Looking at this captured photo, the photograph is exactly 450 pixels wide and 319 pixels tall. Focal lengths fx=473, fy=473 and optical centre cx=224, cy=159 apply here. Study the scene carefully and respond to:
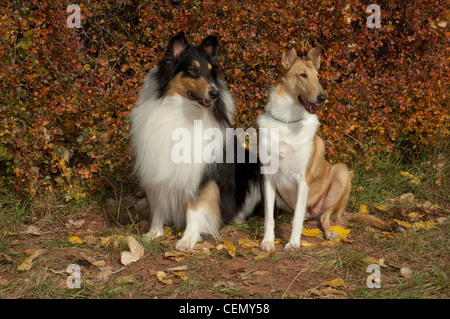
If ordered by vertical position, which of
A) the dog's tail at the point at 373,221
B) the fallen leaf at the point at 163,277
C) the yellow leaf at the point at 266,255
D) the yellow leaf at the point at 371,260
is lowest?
the fallen leaf at the point at 163,277

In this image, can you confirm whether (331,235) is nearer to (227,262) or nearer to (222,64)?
(227,262)

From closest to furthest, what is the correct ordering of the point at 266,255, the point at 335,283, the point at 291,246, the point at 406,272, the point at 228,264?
the point at 335,283 < the point at 406,272 < the point at 228,264 < the point at 266,255 < the point at 291,246

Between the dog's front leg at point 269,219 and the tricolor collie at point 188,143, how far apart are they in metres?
0.37

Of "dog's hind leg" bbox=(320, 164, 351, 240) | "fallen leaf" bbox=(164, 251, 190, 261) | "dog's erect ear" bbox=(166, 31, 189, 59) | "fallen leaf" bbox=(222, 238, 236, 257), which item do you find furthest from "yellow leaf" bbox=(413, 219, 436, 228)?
"dog's erect ear" bbox=(166, 31, 189, 59)

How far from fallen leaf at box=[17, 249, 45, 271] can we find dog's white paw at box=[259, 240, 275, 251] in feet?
5.34

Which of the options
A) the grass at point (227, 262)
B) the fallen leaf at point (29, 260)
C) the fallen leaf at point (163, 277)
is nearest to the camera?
the grass at point (227, 262)

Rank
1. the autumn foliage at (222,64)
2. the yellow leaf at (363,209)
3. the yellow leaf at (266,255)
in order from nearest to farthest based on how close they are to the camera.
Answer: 1. the yellow leaf at (266,255)
2. the autumn foliage at (222,64)
3. the yellow leaf at (363,209)

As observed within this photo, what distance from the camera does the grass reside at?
9.55ft

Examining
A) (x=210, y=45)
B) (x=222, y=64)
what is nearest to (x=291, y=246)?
(x=210, y=45)

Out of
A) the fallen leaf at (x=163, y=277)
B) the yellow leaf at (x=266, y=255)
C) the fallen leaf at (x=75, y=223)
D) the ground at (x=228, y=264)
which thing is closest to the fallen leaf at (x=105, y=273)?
the ground at (x=228, y=264)

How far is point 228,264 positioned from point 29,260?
1.37 m

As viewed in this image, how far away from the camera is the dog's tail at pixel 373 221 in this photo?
3.91 metres

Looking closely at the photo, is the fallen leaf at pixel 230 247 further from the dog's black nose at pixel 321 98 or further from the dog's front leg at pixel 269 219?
the dog's black nose at pixel 321 98

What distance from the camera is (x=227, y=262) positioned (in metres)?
3.37
